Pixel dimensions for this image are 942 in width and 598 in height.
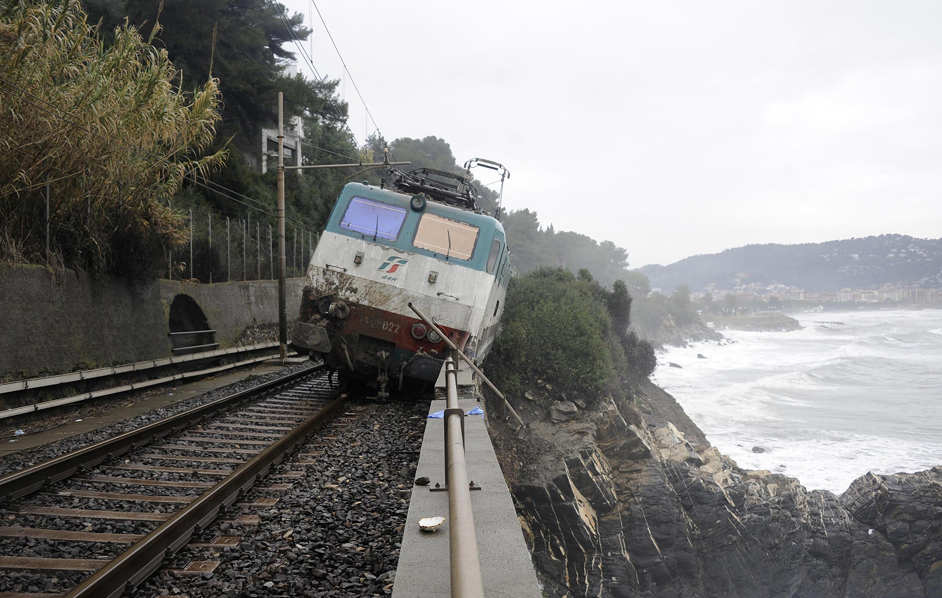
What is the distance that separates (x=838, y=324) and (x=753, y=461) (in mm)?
93891

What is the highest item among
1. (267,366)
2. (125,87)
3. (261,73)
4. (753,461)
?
(261,73)

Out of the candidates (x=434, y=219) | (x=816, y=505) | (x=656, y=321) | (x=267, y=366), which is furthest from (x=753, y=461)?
(x=656, y=321)

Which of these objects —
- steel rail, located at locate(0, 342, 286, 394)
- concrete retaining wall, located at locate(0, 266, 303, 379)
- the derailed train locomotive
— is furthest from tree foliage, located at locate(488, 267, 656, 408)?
the derailed train locomotive

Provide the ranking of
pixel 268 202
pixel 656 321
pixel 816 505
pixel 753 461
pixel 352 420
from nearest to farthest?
1. pixel 352 420
2. pixel 816 505
3. pixel 268 202
4. pixel 753 461
5. pixel 656 321

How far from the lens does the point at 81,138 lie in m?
9.17

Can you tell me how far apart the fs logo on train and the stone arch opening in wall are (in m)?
6.14

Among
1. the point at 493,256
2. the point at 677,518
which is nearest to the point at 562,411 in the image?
the point at 677,518

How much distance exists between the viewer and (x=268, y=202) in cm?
2442

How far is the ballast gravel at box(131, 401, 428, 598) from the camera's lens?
11.5ft

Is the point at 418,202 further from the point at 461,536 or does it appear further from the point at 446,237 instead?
the point at 461,536

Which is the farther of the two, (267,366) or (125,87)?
(267,366)

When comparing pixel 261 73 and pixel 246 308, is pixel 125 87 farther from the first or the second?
pixel 261 73

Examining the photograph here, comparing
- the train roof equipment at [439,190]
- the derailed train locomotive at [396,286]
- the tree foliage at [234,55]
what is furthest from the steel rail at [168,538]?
the tree foliage at [234,55]

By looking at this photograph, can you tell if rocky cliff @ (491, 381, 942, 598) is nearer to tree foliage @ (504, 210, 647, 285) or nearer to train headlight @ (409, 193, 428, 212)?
train headlight @ (409, 193, 428, 212)
